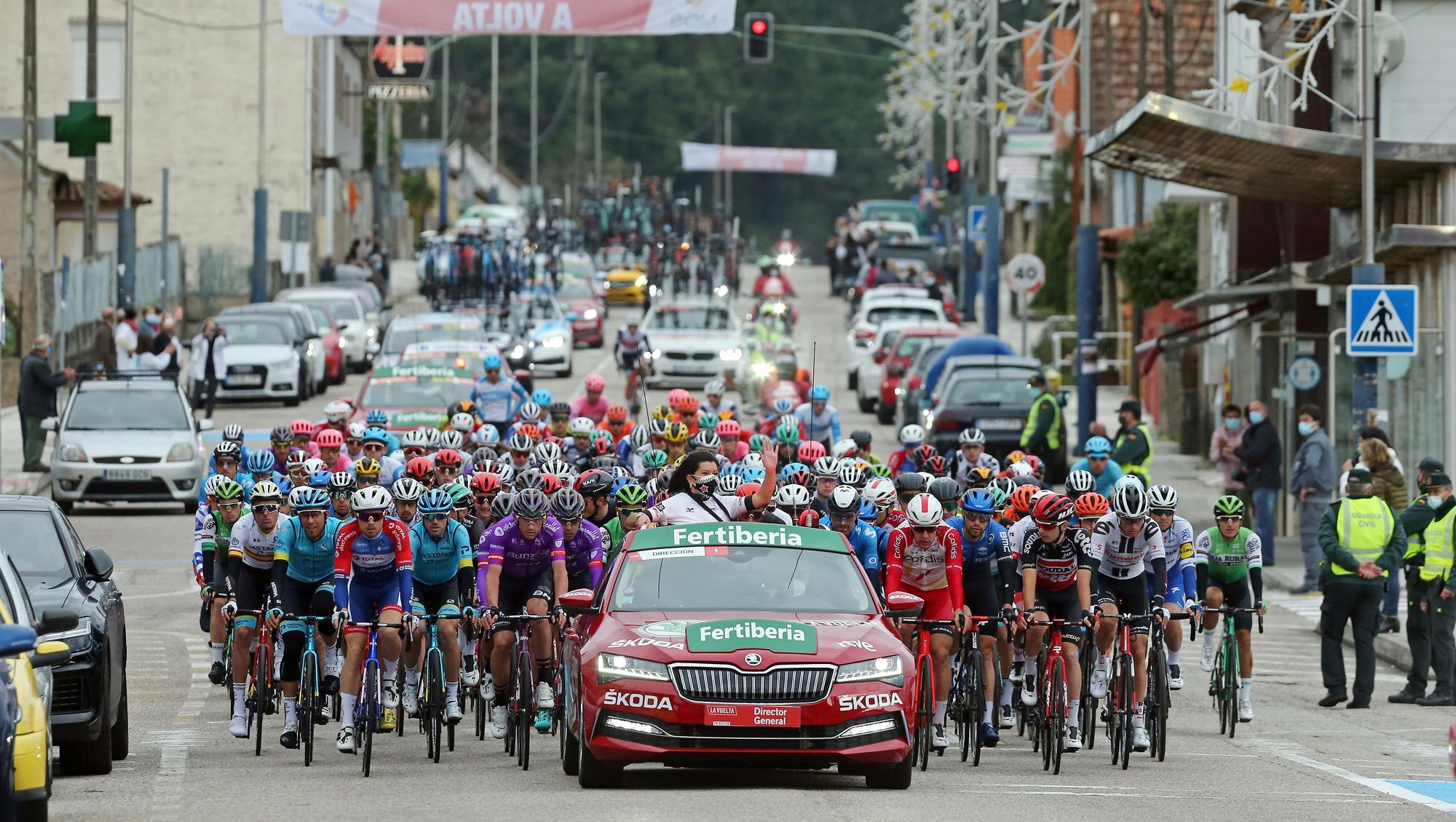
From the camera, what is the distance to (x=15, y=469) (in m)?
33.6

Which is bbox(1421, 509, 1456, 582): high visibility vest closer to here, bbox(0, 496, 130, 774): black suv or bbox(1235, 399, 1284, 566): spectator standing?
bbox(1235, 399, 1284, 566): spectator standing

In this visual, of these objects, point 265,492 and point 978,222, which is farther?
point 978,222

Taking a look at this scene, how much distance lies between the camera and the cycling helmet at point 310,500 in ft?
51.0

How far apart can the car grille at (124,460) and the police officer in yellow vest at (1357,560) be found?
14.7 meters

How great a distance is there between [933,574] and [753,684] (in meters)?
3.13

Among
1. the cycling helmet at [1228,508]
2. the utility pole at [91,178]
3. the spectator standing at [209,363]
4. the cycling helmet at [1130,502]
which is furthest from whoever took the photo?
the utility pole at [91,178]

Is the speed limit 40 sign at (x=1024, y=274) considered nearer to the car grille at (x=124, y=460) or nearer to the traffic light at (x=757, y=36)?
the traffic light at (x=757, y=36)

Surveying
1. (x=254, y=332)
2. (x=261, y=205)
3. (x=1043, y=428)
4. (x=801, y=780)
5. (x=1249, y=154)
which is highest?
(x=261, y=205)

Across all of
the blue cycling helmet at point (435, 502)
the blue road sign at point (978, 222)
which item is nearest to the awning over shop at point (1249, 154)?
the blue cycling helmet at point (435, 502)

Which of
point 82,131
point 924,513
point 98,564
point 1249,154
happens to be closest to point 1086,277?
point 1249,154

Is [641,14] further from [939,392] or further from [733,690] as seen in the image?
[733,690]

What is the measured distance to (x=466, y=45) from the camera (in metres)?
124

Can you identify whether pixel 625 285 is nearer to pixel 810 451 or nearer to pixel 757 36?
pixel 757 36

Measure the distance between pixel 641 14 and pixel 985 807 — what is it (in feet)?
87.2
